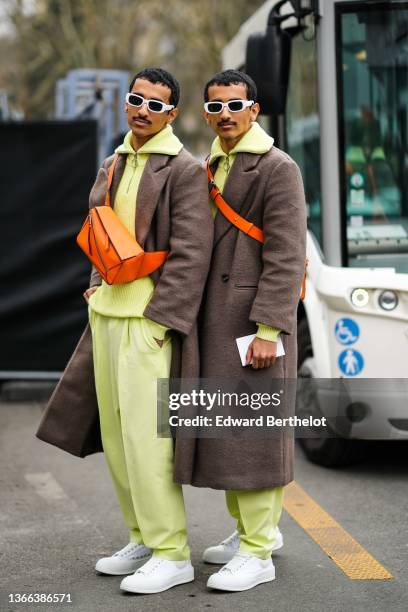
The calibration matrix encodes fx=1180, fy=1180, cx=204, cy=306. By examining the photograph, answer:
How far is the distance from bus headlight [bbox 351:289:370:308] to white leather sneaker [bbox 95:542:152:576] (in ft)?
6.36

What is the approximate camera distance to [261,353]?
424 centimetres

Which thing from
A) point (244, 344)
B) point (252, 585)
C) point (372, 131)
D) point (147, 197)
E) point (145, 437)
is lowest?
point (252, 585)

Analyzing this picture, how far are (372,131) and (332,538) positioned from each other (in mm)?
2336

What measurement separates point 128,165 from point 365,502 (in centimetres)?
232

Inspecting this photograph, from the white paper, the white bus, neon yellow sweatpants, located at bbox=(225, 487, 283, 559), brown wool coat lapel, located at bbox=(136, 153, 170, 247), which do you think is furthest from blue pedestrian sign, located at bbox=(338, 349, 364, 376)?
brown wool coat lapel, located at bbox=(136, 153, 170, 247)

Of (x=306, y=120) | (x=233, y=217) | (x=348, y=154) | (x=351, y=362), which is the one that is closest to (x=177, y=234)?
(x=233, y=217)

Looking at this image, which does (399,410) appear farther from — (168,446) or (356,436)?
(168,446)

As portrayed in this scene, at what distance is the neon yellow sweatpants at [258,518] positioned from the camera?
4375 millimetres

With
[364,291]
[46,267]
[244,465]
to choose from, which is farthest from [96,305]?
[46,267]

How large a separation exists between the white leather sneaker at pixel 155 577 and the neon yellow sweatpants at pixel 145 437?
33 mm

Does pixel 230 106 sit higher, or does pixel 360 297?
pixel 230 106

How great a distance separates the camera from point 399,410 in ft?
19.6

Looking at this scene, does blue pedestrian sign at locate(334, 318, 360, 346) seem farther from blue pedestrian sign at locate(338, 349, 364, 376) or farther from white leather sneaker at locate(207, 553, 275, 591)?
white leather sneaker at locate(207, 553, 275, 591)

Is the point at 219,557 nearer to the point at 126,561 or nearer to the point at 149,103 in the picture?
the point at 126,561
